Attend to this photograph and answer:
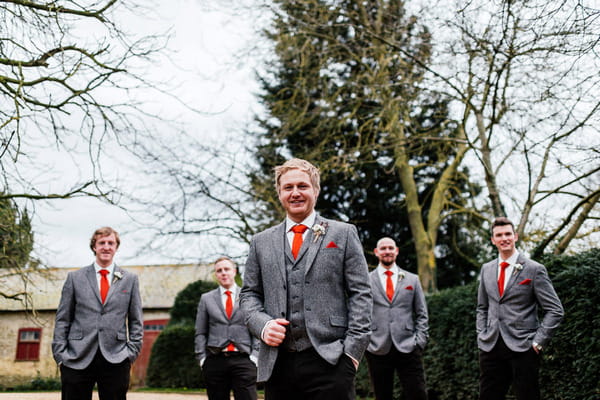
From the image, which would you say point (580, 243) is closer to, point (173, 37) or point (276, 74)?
point (173, 37)

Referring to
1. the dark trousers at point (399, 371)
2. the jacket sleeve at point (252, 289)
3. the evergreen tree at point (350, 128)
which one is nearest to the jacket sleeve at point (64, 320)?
the jacket sleeve at point (252, 289)

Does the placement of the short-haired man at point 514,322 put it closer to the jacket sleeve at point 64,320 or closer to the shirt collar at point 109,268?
the shirt collar at point 109,268

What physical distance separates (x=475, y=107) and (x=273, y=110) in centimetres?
786

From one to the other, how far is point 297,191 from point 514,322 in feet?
11.5

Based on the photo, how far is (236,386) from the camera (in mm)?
6746

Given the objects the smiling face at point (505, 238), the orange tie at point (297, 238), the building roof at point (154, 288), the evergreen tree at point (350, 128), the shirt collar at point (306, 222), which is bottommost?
the orange tie at point (297, 238)

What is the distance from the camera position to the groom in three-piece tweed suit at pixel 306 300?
3.24 metres

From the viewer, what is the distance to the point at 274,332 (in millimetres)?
3221

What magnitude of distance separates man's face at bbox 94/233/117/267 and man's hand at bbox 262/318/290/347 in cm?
285

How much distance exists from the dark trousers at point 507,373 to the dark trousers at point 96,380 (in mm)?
3391

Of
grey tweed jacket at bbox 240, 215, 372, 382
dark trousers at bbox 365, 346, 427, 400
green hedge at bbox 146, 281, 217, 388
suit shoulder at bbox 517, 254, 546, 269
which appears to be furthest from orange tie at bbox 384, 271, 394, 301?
green hedge at bbox 146, 281, 217, 388

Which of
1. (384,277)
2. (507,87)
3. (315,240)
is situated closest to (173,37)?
(384,277)

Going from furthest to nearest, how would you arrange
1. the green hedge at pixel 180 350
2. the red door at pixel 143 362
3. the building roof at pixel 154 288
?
the building roof at pixel 154 288, the red door at pixel 143 362, the green hedge at pixel 180 350

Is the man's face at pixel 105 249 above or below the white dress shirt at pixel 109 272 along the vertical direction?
above
